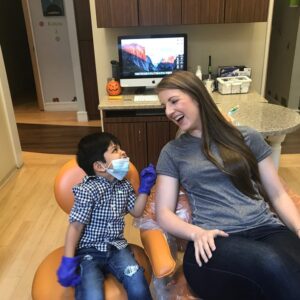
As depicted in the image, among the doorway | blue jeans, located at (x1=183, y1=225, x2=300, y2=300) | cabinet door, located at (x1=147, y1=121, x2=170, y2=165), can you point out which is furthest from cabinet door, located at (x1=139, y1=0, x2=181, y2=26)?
the doorway

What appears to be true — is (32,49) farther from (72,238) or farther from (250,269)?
(250,269)

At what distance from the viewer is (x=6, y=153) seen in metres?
2.83

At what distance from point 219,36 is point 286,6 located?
6.51ft

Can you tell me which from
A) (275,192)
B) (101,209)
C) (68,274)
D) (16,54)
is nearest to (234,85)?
(275,192)

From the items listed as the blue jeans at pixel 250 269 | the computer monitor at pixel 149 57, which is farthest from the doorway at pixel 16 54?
the blue jeans at pixel 250 269

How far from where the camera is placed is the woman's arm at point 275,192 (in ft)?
4.08

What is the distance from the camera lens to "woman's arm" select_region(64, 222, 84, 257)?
1.23 m

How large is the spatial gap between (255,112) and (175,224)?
102 centimetres

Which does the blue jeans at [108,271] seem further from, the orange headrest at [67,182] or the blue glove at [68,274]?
the orange headrest at [67,182]

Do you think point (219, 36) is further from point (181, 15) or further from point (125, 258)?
point (125, 258)

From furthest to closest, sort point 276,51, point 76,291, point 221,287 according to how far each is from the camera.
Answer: point 276,51 < point 76,291 < point 221,287

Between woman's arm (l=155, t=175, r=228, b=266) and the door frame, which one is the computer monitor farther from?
the door frame

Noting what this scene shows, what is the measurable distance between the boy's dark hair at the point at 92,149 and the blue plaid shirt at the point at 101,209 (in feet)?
0.23

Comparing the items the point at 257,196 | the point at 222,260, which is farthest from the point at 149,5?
the point at 222,260
